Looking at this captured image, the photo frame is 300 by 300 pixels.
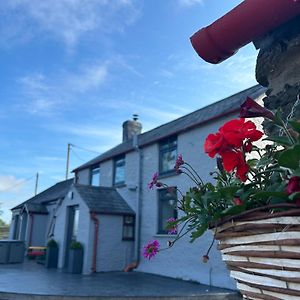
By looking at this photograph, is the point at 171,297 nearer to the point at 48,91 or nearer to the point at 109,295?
the point at 109,295

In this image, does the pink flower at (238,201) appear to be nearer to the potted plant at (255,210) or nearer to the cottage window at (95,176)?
the potted plant at (255,210)

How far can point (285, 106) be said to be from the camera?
1934 millimetres

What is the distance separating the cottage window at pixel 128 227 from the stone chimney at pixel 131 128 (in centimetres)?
553

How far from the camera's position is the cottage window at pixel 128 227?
13609mm

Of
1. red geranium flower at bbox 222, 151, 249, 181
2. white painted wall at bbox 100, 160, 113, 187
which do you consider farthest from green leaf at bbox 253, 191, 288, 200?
white painted wall at bbox 100, 160, 113, 187

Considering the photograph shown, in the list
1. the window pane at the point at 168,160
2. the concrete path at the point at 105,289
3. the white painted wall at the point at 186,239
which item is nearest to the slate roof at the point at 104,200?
the white painted wall at the point at 186,239

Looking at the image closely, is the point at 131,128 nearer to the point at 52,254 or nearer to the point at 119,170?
the point at 119,170

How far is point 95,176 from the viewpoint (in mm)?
17094

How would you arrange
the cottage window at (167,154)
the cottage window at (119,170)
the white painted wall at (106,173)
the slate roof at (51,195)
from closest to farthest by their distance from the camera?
the cottage window at (167,154), the cottage window at (119,170), the white painted wall at (106,173), the slate roof at (51,195)

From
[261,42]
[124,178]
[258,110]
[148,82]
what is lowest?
[258,110]

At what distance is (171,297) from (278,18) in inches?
286

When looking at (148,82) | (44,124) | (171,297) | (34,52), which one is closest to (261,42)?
Answer: (171,297)

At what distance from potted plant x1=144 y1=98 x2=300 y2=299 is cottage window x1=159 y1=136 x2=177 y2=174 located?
37.5 feet

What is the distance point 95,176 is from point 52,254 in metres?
4.27
